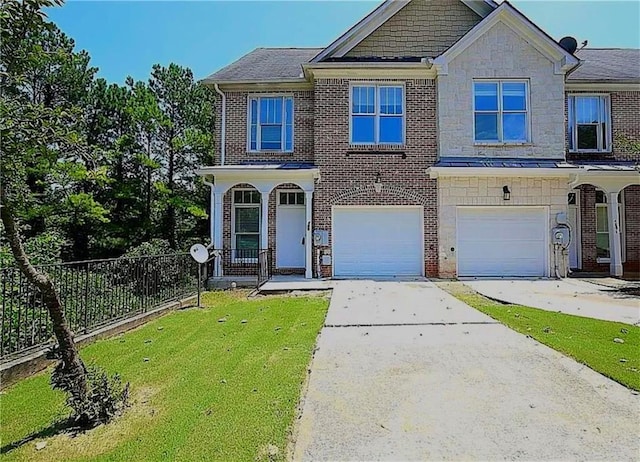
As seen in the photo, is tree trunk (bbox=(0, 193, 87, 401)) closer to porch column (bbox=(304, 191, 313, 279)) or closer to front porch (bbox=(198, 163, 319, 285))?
front porch (bbox=(198, 163, 319, 285))

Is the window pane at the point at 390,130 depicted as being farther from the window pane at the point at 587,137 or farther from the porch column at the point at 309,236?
the window pane at the point at 587,137

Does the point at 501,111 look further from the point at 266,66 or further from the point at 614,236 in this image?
the point at 266,66

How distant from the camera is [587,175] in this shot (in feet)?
47.6

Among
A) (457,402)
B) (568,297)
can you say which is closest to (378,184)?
(568,297)

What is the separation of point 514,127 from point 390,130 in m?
3.96

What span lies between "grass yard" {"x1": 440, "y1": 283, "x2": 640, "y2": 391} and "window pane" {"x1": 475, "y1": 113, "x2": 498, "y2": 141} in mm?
7189

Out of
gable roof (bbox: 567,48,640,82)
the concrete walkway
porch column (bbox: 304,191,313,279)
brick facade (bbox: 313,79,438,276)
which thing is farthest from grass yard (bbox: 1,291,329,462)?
gable roof (bbox: 567,48,640,82)

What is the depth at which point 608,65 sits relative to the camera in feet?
56.6

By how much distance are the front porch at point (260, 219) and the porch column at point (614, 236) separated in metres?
9.69

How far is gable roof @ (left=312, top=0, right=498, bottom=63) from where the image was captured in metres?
14.8

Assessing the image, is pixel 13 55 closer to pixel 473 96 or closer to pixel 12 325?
pixel 12 325

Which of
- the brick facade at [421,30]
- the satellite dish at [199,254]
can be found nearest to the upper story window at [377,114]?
the brick facade at [421,30]

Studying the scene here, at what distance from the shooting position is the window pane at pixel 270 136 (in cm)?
1587

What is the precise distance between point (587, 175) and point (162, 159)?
16.2 metres
